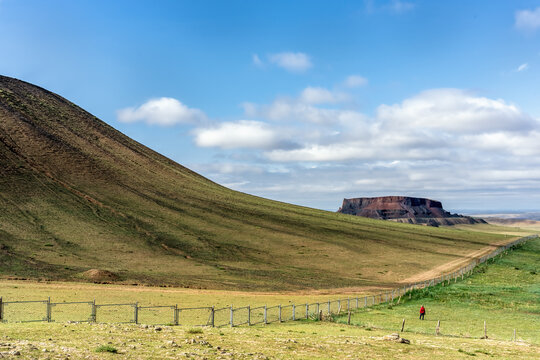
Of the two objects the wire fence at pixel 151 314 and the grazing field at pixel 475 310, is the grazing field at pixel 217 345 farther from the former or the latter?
the wire fence at pixel 151 314

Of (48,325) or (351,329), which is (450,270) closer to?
(351,329)

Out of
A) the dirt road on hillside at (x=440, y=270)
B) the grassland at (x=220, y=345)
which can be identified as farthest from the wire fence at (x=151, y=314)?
the dirt road on hillside at (x=440, y=270)

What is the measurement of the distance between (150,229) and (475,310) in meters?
82.9

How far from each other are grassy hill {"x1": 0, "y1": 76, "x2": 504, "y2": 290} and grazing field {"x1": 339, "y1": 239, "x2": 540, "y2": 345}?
19.3 meters

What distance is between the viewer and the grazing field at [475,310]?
44906 millimetres

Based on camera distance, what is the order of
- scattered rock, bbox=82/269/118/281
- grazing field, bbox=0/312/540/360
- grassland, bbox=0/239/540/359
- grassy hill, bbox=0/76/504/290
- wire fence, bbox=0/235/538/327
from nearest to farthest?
grazing field, bbox=0/312/540/360
grassland, bbox=0/239/540/359
wire fence, bbox=0/235/538/327
scattered rock, bbox=82/269/118/281
grassy hill, bbox=0/76/504/290

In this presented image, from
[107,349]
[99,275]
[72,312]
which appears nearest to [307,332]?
[107,349]

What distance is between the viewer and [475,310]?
187 ft

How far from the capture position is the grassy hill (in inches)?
3514

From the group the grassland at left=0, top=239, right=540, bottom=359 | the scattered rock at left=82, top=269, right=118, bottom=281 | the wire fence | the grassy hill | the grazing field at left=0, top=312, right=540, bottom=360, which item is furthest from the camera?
the grassy hill

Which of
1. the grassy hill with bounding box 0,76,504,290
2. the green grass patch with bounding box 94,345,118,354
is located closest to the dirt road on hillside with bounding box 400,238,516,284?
the grassy hill with bounding box 0,76,504,290

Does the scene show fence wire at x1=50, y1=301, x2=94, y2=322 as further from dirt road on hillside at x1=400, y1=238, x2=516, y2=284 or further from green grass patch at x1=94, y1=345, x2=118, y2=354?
dirt road on hillside at x1=400, y1=238, x2=516, y2=284

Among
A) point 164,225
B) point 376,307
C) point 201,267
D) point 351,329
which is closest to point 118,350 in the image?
point 351,329

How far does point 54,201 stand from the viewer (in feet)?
405
